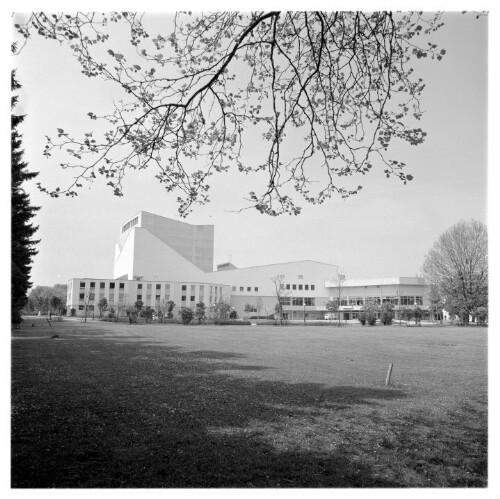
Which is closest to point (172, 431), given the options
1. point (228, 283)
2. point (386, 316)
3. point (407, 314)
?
point (386, 316)

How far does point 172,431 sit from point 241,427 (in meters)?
0.74

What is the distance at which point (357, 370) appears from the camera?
9359mm

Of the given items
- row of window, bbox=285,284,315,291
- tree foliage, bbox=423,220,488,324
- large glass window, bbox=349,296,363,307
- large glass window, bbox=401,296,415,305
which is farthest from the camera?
row of window, bbox=285,284,315,291

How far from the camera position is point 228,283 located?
54844mm

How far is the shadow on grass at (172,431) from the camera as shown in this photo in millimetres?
3468

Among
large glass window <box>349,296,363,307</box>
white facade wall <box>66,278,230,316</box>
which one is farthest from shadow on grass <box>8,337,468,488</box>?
large glass window <box>349,296,363,307</box>

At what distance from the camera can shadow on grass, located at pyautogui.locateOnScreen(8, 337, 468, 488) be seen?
3468 mm

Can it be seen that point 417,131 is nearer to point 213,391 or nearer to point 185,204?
point 185,204

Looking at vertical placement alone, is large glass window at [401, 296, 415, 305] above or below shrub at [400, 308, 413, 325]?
above

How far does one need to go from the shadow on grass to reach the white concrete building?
38.4m

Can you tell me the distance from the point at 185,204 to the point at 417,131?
7.89 feet

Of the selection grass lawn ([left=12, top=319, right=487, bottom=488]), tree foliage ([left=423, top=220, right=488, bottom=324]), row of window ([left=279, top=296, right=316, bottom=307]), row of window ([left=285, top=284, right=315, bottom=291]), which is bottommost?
row of window ([left=279, top=296, right=316, bottom=307])

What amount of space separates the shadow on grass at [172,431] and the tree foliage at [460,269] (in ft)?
18.7

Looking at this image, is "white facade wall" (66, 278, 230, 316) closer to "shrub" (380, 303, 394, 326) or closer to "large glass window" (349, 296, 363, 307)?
"large glass window" (349, 296, 363, 307)
